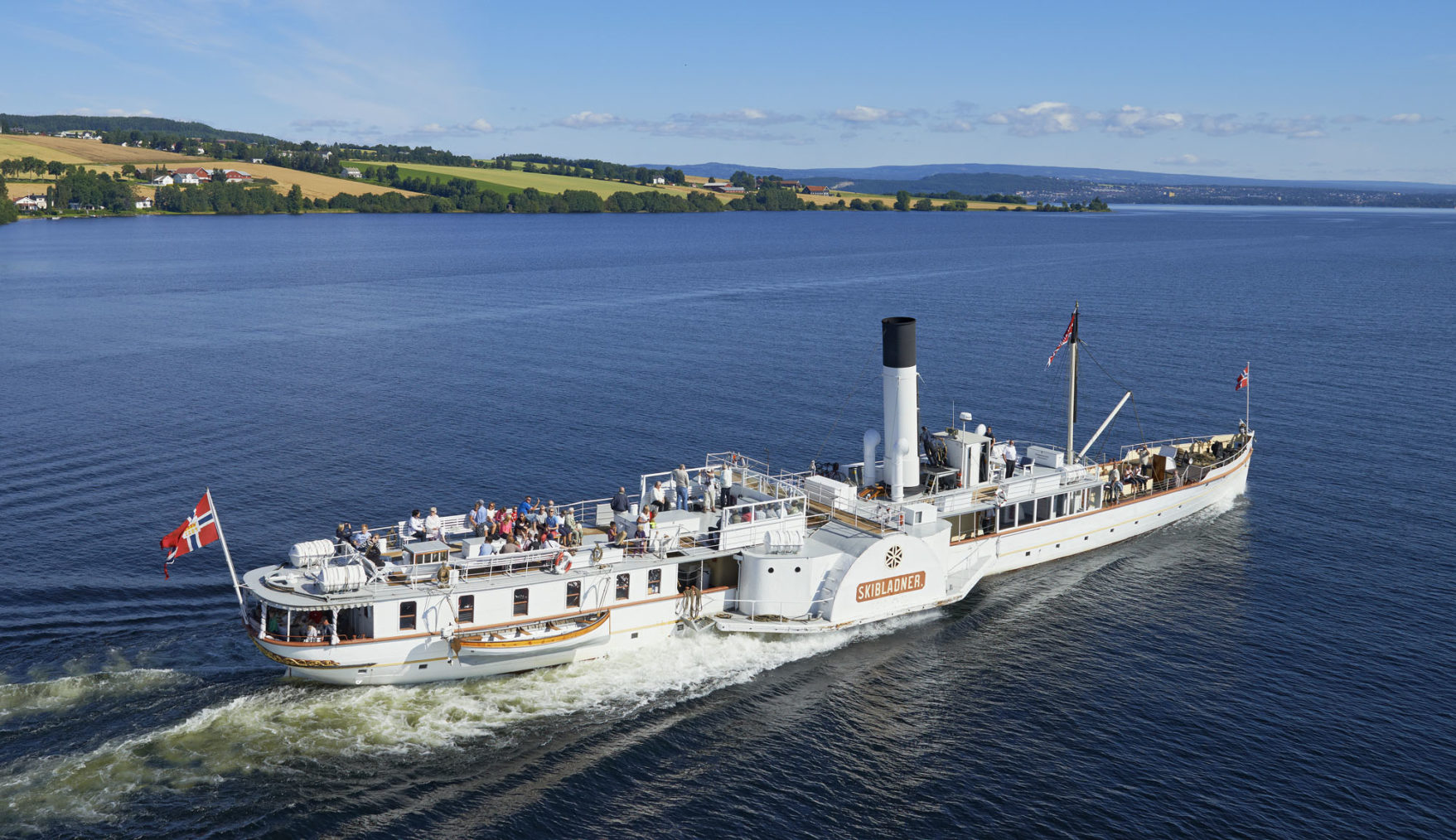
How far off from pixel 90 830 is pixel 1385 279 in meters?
151

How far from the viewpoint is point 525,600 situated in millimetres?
32531

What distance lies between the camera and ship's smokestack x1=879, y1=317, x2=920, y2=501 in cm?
3912

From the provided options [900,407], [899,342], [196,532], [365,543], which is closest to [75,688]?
[196,532]

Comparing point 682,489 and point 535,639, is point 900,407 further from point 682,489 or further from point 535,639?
point 535,639

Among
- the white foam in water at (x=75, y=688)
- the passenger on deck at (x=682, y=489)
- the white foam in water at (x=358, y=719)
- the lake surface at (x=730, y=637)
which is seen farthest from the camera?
the passenger on deck at (x=682, y=489)

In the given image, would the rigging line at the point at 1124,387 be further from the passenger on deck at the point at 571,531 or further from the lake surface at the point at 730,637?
the passenger on deck at the point at 571,531

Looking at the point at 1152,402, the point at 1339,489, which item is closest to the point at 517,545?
the point at 1339,489

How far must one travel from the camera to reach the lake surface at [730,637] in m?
26.6

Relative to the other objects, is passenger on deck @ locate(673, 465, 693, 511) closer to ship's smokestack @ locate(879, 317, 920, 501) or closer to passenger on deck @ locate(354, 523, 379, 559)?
ship's smokestack @ locate(879, 317, 920, 501)

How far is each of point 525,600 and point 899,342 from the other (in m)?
16.8

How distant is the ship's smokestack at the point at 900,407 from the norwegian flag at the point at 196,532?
76.4ft

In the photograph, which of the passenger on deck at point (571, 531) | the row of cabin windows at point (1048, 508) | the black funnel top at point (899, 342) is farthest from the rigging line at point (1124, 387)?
the passenger on deck at point (571, 531)

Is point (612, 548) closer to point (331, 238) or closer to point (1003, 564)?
point (1003, 564)

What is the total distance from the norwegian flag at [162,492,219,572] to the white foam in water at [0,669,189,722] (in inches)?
165
